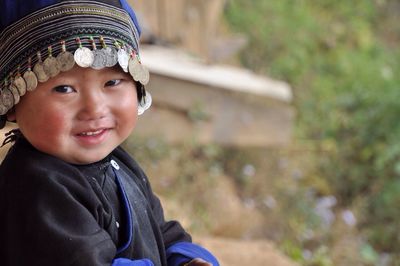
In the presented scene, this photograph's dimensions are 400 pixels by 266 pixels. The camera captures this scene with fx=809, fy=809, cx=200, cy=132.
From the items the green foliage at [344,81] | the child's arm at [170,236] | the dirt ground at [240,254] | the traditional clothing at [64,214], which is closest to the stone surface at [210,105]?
the dirt ground at [240,254]

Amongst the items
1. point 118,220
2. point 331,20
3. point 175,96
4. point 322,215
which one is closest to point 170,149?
point 175,96

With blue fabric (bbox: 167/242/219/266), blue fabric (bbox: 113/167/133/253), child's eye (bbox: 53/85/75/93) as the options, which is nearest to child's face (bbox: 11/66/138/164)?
child's eye (bbox: 53/85/75/93)

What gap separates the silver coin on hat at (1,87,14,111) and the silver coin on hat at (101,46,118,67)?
25 centimetres

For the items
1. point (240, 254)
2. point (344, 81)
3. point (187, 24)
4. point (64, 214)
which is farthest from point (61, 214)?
point (344, 81)

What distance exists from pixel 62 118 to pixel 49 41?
0.19m

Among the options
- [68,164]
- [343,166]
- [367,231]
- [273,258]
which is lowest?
[68,164]

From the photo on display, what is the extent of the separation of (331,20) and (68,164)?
27.8 ft

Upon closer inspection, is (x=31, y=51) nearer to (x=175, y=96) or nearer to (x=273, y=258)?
(x=273, y=258)

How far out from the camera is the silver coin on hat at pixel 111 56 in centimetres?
199

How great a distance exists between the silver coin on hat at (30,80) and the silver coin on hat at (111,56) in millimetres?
180

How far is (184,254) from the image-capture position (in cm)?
245

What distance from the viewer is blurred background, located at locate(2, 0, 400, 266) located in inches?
204

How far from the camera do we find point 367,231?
6.21 metres

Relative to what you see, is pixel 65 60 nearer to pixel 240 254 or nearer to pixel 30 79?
pixel 30 79
